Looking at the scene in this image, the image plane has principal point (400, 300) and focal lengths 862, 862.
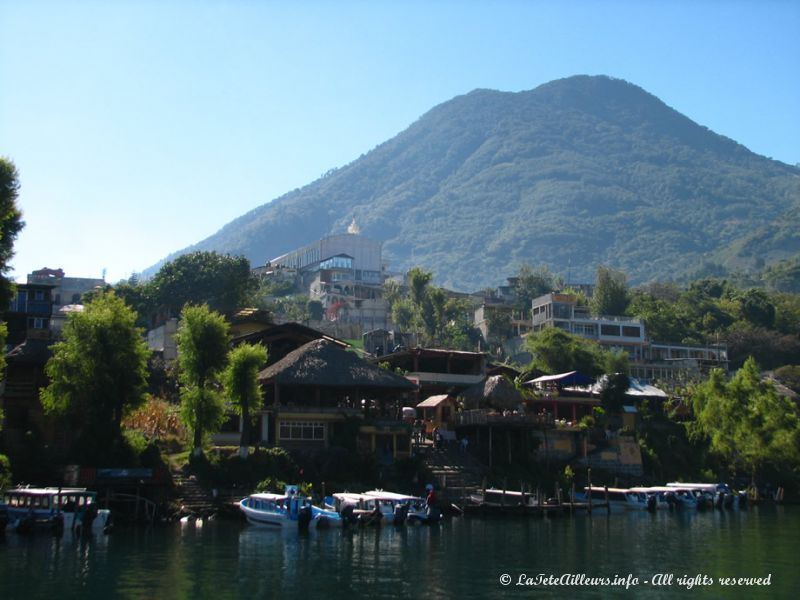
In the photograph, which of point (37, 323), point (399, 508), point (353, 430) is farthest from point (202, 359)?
point (37, 323)

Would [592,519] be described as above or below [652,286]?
below

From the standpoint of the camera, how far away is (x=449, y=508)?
50.1m

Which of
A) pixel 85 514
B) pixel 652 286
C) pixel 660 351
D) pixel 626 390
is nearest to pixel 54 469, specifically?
pixel 85 514

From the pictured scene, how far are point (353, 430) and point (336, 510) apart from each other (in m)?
9.55

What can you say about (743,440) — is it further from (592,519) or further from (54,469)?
(54,469)

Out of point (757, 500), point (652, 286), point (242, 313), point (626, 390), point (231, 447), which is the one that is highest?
point (652, 286)

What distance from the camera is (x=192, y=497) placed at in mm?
46156

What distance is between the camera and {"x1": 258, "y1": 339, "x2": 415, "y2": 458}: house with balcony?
178ft

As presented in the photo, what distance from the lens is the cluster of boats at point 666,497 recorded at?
2219 inches

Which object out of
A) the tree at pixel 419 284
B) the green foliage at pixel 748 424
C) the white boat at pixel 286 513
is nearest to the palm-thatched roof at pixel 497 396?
the green foliage at pixel 748 424

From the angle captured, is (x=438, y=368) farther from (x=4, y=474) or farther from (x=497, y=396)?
(x=4, y=474)

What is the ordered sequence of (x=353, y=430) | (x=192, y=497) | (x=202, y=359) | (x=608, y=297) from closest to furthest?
(x=192, y=497) → (x=202, y=359) → (x=353, y=430) → (x=608, y=297)

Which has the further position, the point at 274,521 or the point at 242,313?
the point at 242,313

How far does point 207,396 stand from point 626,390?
3689 centimetres
